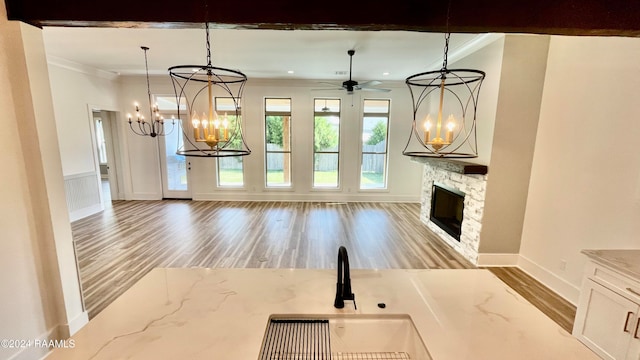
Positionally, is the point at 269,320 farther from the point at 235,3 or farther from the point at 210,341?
the point at 235,3

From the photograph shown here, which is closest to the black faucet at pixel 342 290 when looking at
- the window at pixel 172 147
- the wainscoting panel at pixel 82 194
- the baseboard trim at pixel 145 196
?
the wainscoting panel at pixel 82 194

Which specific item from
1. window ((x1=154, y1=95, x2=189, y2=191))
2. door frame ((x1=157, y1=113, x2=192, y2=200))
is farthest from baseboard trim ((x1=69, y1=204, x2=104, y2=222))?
window ((x1=154, y1=95, x2=189, y2=191))

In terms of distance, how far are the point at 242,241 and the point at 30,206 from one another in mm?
2655

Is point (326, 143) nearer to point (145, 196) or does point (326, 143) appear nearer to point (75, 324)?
point (145, 196)

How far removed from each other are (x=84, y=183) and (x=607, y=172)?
8.24 meters

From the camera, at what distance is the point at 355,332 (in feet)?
4.22

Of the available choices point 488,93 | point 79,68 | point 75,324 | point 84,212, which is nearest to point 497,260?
point 488,93

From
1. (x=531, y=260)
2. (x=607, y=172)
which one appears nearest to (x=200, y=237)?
(x=531, y=260)

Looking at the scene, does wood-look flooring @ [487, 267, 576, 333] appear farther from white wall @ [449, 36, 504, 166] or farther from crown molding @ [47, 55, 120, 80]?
crown molding @ [47, 55, 120, 80]

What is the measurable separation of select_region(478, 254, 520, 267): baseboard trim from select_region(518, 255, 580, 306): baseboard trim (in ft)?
0.23

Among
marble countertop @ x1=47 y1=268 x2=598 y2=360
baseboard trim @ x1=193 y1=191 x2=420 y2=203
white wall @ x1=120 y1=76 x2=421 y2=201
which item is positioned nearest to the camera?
marble countertop @ x1=47 y1=268 x2=598 y2=360

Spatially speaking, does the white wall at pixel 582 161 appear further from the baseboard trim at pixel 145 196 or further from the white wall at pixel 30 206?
the baseboard trim at pixel 145 196

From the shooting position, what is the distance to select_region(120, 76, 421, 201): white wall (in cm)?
646

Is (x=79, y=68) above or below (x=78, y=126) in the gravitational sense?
above
